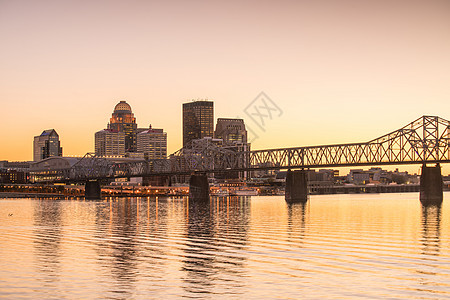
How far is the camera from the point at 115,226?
67.5 meters

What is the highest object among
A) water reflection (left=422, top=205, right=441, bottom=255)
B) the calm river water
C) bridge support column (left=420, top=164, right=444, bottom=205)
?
bridge support column (left=420, top=164, right=444, bottom=205)

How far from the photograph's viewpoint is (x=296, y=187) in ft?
537

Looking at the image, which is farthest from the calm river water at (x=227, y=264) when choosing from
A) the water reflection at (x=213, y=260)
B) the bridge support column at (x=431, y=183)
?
the bridge support column at (x=431, y=183)

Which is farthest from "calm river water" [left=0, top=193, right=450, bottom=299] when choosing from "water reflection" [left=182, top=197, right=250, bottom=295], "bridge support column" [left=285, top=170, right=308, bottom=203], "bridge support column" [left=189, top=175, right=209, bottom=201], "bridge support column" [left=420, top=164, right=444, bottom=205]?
"bridge support column" [left=189, top=175, right=209, bottom=201]

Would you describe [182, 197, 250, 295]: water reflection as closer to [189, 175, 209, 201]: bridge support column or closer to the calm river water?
the calm river water

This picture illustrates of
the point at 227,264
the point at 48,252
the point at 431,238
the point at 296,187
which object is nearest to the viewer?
the point at 227,264

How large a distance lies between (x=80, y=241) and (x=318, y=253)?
20657 mm

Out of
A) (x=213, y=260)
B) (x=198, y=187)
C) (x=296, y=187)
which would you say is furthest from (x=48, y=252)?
(x=198, y=187)

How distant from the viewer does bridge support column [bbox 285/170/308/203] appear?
160 m

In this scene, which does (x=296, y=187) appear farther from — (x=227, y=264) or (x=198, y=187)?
(x=227, y=264)

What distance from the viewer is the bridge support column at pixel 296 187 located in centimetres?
16021

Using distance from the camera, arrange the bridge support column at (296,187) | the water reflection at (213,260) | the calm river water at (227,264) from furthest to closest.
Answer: the bridge support column at (296,187)
the water reflection at (213,260)
the calm river water at (227,264)

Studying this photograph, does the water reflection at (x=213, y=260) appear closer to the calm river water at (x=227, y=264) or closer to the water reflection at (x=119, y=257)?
the calm river water at (x=227, y=264)

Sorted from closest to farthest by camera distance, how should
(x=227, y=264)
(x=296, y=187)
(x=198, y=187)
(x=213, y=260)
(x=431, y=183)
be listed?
(x=227, y=264), (x=213, y=260), (x=431, y=183), (x=296, y=187), (x=198, y=187)
